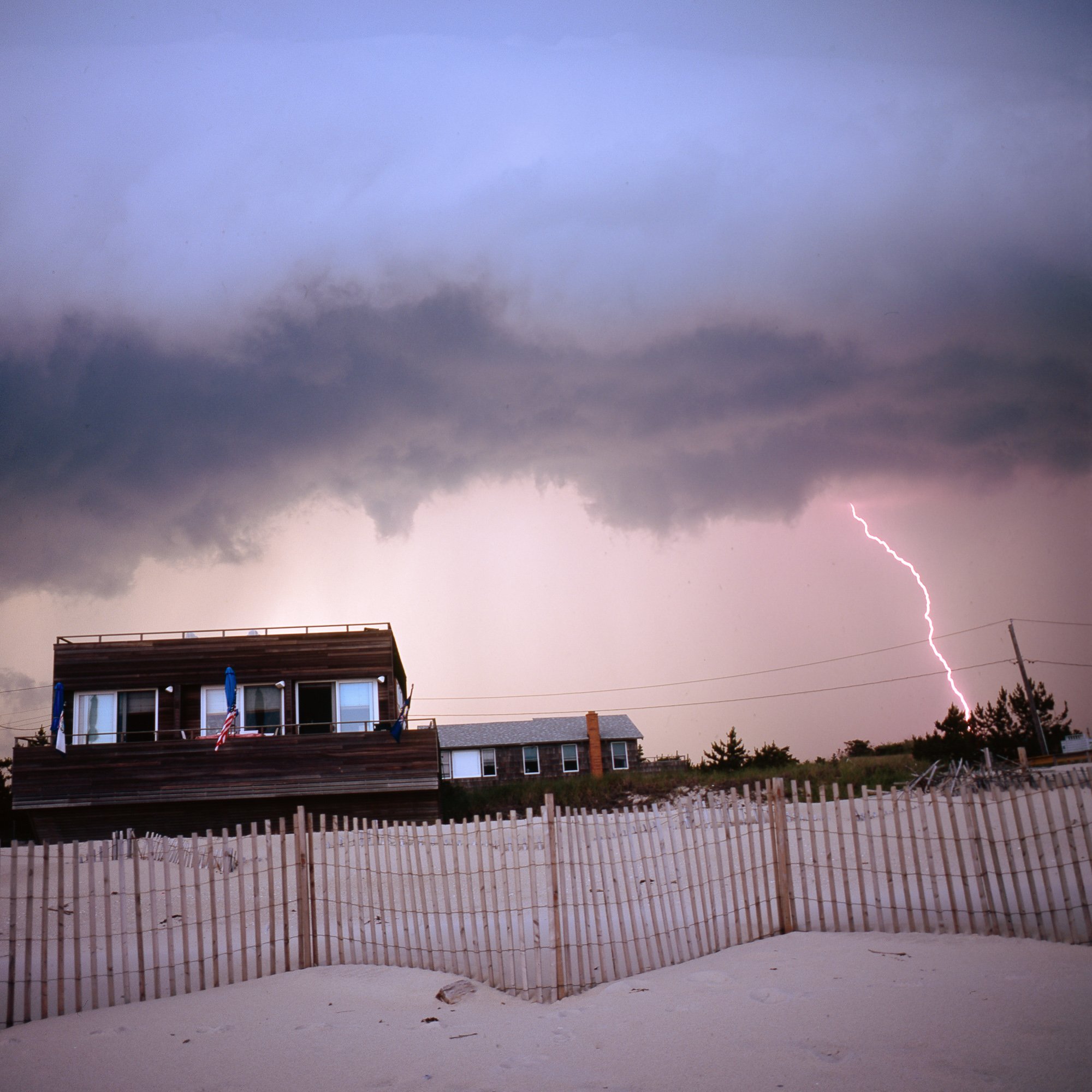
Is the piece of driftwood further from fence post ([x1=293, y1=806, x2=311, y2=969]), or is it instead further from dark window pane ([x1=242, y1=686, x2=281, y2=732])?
dark window pane ([x1=242, y1=686, x2=281, y2=732])

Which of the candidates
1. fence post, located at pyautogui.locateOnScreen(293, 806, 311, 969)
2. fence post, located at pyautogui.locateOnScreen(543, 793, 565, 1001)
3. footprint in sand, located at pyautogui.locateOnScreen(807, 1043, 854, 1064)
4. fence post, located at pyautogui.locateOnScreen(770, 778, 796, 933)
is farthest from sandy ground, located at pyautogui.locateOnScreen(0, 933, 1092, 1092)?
fence post, located at pyautogui.locateOnScreen(293, 806, 311, 969)

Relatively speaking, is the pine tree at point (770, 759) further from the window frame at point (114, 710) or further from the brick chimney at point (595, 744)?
the window frame at point (114, 710)

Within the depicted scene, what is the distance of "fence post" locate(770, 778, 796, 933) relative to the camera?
908 centimetres

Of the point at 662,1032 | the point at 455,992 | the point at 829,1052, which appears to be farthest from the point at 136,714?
the point at 829,1052

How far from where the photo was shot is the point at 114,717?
27438 millimetres

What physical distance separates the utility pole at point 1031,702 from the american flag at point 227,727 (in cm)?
3526

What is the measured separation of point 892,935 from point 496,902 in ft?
12.2

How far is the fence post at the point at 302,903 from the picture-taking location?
929 centimetres

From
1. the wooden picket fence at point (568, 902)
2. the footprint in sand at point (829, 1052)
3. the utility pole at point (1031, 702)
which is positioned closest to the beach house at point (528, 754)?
the utility pole at point (1031, 702)

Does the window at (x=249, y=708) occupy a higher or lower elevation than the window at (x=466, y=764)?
higher

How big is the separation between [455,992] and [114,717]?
22482mm

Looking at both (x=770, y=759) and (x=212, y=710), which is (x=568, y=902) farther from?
(x=770, y=759)

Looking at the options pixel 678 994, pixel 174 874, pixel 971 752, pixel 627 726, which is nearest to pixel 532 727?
pixel 627 726

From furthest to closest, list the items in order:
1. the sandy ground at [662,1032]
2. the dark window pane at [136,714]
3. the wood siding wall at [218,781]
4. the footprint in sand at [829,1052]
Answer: the dark window pane at [136,714], the wood siding wall at [218,781], the footprint in sand at [829,1052], the sandy ground at [662,1032]
